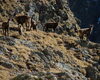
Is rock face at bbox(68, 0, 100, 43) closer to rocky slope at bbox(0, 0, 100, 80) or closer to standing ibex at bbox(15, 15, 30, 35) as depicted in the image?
rocky slope at bbox(0, 0, 100, 80)

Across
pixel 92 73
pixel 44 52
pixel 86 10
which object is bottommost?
pixel 86 10

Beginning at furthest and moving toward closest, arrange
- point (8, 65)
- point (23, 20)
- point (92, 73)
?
point (92, 73) < point (23, 20) < point (8, 65)

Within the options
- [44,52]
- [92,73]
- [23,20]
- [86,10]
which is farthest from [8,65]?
[86,10]

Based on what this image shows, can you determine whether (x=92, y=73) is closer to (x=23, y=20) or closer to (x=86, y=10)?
(x=23, y=20)

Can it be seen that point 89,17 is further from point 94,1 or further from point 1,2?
point 1,2

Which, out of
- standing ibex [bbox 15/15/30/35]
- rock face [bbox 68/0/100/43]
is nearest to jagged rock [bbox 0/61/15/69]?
standing ibex [bbox 15/15/30/35]

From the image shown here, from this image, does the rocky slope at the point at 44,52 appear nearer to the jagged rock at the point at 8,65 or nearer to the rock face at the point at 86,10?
the jagged rock at the point at 8,65

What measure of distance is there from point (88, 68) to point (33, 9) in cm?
1856

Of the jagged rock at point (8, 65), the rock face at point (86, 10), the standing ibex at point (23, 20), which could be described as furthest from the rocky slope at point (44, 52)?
the rock face at point (86, 10)

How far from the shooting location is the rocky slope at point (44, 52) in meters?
39.9

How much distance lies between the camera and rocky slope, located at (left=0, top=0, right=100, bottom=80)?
39.9m

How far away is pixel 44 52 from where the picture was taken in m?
49.2

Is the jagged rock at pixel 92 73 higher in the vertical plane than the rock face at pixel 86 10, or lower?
higher

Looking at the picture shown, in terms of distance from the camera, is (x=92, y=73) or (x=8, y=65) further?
(x=92, y=73)
